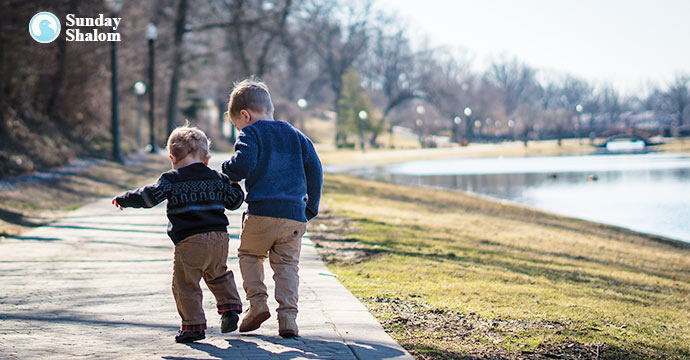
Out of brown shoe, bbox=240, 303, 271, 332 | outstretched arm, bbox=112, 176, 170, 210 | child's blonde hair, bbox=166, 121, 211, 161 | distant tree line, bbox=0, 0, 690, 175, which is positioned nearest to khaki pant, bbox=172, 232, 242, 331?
brown shoe, bbox=240, 303, 271, 332

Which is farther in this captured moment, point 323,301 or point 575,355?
point 323,301

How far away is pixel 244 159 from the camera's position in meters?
4.29

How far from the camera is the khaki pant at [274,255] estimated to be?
4379mm

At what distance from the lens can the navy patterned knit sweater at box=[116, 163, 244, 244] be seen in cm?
428

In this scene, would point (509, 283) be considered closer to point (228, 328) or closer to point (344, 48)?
point (228, 328)

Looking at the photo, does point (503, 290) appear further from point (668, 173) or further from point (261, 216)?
point (668, 173)

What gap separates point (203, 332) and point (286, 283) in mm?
582

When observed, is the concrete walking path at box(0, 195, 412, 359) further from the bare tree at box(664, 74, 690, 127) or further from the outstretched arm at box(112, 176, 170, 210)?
the bare tree at box(664, 74, 690, 127)

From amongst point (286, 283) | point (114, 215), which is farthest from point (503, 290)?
point (114, 215)

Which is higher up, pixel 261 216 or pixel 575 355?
pixel 261 216

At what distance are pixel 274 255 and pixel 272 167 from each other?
1.86 feet

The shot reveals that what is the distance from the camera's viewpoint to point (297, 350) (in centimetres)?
402

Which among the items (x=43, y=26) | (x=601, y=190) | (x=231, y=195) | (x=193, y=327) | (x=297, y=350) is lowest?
(x=601, y=190)

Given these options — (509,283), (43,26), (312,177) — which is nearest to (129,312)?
(312,177)
